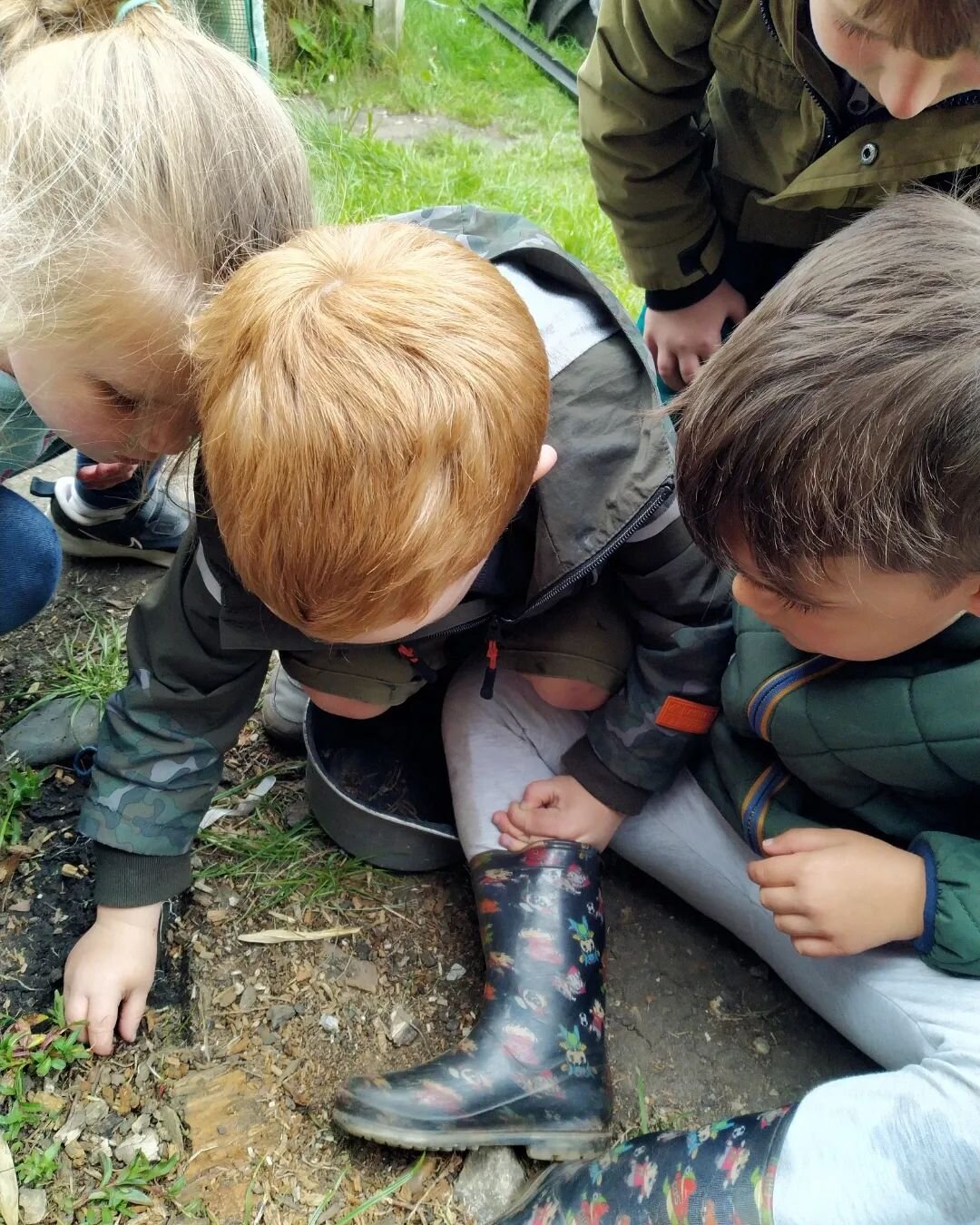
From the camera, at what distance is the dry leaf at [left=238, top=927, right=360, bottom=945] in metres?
1.32

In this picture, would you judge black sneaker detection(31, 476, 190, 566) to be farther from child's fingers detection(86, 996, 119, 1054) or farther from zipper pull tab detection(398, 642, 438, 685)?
child's fingers detection(86, 996, 119, 1054)

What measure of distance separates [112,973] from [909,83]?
1.23 meters

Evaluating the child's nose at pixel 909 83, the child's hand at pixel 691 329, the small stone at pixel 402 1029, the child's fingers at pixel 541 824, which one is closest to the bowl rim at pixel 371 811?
the child's fingers at pixel 541 824

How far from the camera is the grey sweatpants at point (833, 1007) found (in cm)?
93

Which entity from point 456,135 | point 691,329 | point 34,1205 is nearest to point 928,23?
point 691,329

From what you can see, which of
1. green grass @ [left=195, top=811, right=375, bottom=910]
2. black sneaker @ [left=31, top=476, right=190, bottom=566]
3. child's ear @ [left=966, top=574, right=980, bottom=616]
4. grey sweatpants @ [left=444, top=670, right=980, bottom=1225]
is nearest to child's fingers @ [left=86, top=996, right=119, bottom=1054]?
green grass @ [left=195, top=811, right=375, bottom=910]

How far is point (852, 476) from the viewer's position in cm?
86

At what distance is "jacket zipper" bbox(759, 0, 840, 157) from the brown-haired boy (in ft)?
1.25

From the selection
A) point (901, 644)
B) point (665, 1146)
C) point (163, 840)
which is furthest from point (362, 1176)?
point (901, 644)

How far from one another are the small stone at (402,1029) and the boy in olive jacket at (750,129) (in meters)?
1.06

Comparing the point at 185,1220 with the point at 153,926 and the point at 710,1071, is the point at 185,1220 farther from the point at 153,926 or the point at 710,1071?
the point at 710,1071

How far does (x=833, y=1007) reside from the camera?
1195 millimetres

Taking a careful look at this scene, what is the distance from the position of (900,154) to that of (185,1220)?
138 cm

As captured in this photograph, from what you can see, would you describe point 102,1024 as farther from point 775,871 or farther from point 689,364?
point 689,364
